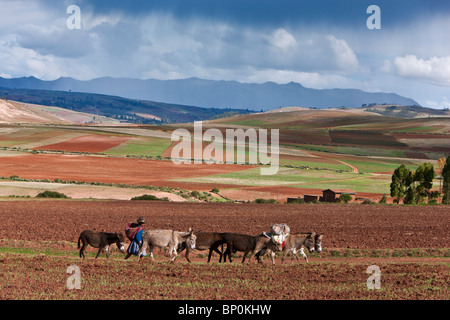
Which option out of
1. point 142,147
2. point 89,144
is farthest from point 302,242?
point 89,144

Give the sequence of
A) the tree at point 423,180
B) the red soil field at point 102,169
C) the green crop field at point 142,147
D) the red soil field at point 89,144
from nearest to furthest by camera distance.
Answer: the tree at point 423,180, the red soil field at point 102,169, the green crop field at point 142,147, the red soil field at point 89,144

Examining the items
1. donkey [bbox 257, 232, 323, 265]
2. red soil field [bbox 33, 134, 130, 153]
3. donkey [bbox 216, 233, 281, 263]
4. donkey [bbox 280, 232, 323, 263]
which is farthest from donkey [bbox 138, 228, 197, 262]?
red soil field [bbox 33, 134, 130, 153]

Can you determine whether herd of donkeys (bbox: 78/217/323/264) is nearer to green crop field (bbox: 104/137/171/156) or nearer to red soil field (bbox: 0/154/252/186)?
red soil field (bbox: 0/154/252/186)

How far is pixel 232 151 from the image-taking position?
13150 centimetres

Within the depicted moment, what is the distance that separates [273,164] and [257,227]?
82229 millimetres

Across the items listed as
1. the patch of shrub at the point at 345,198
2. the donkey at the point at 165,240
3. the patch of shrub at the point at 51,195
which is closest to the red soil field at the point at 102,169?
the patch of shrub at the point at 51,195

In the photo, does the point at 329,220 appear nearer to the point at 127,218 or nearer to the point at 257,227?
the point at 257,227

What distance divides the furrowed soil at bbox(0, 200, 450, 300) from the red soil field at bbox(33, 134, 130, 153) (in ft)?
247

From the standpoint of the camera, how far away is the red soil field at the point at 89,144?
125 meters

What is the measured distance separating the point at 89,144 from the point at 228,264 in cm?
11585

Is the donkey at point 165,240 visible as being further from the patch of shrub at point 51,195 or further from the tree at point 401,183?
the tree at point 401,183

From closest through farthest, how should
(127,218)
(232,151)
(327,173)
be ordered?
(127,218)
(327,173)
(232,151)

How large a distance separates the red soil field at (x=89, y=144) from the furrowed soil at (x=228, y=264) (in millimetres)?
75239
